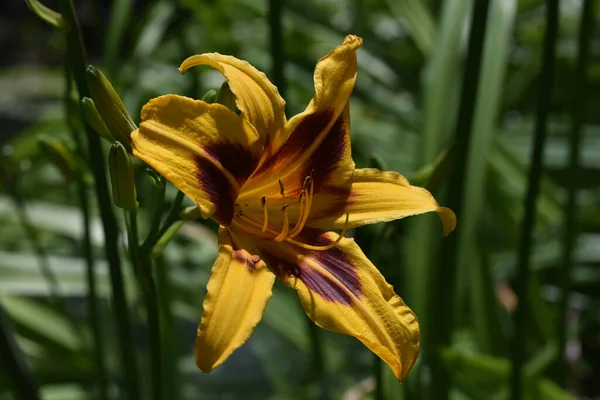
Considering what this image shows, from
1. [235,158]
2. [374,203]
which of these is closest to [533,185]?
[374,203]

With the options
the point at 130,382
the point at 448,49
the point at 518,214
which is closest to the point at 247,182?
the point at 130,382

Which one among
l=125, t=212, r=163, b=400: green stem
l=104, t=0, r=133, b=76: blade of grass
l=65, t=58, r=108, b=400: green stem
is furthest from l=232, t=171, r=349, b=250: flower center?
l=104, t=0, r=133, b=76: blade of grass

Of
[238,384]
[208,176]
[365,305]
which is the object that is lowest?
[238,384]

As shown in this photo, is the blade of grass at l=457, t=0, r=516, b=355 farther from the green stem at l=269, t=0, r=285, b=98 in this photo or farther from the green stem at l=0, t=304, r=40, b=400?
A: the green stem at l=0, t=304, r=40, b=400

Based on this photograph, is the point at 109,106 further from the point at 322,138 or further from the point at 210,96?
the point at 322,138

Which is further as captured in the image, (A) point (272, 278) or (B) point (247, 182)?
(B) point (247, 182)

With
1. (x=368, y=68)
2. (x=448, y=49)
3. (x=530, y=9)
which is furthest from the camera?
(x=530, y=9)

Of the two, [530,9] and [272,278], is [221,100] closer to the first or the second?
[272,278]

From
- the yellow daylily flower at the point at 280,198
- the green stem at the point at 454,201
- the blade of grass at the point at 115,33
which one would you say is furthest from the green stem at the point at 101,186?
the blade of grass at the point at 115,33

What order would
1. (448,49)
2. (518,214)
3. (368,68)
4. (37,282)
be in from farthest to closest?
(368,68) < (518,214) < (37,282) < (448,49)
